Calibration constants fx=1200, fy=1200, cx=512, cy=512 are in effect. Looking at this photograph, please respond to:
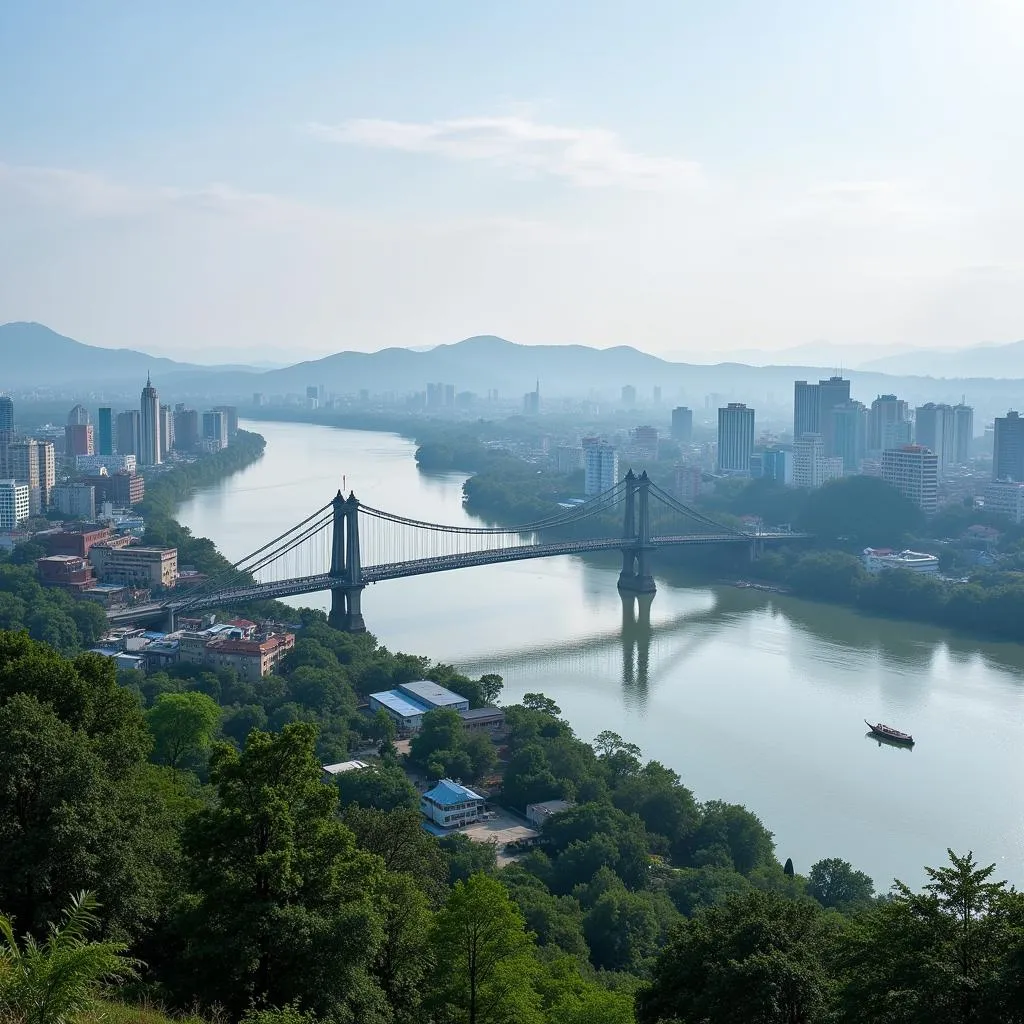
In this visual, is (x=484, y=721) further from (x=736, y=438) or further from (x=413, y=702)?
(x=736, y=438)

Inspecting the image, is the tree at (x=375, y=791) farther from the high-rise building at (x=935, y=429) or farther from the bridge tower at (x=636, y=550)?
the high-rise building at (x=935, y=429)

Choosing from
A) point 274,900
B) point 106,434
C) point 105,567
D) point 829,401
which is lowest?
point 105,567

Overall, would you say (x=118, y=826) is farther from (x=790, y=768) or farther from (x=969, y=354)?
(x=969, y=354)

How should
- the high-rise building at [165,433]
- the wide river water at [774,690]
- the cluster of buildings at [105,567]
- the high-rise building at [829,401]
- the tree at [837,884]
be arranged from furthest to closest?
the high-rise building at [165,433] → the high-rise building at [829,401] → the cluster of buildings at [105,567] → the wide river water at [774,690] → the tree at [837,884]

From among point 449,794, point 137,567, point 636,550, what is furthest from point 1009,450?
point 449,794

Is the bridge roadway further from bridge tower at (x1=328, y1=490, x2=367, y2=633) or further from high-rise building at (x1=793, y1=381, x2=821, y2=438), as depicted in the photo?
A: high-rise building at (x1=793, y1=381, x2=821, y2=438)

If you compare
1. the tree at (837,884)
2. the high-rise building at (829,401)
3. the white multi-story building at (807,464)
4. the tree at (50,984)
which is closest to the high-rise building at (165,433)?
the white multi-story building at (807,464)

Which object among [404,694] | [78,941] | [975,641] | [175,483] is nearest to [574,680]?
[404,694]
